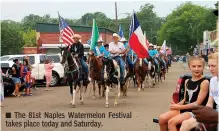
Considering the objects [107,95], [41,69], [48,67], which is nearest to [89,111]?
[107,95]

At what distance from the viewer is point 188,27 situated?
341 feet

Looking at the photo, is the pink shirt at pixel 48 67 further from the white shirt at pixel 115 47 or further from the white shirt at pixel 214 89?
the white shirt at pixel 214 89

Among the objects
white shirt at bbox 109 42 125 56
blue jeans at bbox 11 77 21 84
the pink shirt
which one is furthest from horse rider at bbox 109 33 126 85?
the pink shirt

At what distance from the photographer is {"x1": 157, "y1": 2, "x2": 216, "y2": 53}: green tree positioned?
98062 mm

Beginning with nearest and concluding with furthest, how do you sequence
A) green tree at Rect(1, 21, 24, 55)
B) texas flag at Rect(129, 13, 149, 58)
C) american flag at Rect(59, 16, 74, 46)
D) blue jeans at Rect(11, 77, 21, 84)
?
1. texas flag at Rect(129, 13, 149, 58)
2. blue jeans at Rect(11, 77, 21, 84)
3. american flag at Rect(59, 16, 74, 46)
4. green tree at Rect(1, 21, 24, 55)

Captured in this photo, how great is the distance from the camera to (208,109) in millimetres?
5328

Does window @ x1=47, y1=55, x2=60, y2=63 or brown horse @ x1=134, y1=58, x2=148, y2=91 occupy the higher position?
window @ x1=47, y1=55, x2=60, y2=63

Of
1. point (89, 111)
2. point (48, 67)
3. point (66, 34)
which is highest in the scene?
point (66, 34)

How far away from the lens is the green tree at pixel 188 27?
98062mm

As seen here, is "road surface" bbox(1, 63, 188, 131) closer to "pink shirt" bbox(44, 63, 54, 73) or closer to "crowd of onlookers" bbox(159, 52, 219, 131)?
"crowd of onlookers" bbox(159, 52, 219, 131)

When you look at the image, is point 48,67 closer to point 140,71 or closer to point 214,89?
point 140,71

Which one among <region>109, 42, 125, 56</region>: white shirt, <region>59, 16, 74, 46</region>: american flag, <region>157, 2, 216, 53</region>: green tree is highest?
<region>157, 2, 216, 53</region>: green tree

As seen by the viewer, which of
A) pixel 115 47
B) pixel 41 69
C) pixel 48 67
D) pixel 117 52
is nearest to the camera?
pixel 117 52

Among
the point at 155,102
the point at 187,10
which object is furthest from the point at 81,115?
the point at 187,10
